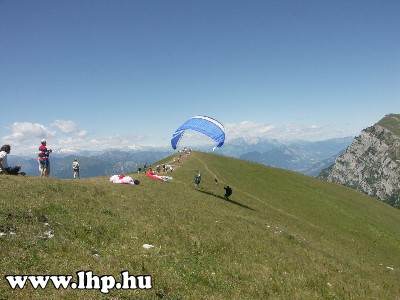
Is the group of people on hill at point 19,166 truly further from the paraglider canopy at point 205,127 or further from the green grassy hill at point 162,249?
the paraglider canopy at point 205,127

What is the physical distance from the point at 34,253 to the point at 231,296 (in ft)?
27.6

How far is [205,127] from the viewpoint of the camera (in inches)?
1858

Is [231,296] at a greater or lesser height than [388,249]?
greater

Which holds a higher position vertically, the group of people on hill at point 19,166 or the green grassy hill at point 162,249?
the group of people on hill at point 19,166

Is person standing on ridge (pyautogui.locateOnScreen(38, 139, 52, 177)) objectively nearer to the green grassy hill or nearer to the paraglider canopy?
the green grassy hill

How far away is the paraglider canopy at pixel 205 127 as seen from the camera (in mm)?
45625

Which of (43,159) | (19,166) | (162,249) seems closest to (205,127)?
(43,159)

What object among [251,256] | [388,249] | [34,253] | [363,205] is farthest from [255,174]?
[34,253]

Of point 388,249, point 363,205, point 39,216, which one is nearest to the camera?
point 39,216

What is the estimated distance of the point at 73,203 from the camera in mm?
22141

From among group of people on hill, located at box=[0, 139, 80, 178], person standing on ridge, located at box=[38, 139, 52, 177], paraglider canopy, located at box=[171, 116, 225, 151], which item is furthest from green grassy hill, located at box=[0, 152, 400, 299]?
paraglider canopy, located at box=[171, 116, 225, 151]

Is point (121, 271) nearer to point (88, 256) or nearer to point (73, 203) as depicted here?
point (88, 256)

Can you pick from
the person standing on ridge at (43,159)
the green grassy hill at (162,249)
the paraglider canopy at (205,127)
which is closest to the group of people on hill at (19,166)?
the person standing on ridge at (43,159)

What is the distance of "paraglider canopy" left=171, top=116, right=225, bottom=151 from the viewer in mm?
45625
